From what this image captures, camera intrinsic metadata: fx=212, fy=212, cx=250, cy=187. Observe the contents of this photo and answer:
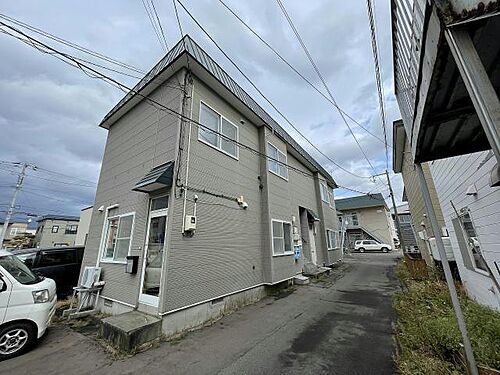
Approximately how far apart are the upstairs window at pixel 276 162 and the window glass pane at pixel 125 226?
5.29 metres

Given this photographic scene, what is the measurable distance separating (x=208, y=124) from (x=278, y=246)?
16.8ft

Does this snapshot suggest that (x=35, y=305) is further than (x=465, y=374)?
Yes

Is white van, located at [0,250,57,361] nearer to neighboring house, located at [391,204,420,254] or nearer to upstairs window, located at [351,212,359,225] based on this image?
neighboring house, located at [391,204,420,254]

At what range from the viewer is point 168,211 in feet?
16.1

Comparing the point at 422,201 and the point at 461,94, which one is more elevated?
the point at 422,201

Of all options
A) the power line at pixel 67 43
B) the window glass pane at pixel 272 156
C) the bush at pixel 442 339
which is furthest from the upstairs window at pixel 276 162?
the bush at pixel 442 339

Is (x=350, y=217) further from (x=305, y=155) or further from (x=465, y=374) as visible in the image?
(x=465, y=374)

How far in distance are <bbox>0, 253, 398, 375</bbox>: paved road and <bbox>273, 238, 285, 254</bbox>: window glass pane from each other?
246cm

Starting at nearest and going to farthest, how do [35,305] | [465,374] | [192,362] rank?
[465,374], [192,362], [35,305]

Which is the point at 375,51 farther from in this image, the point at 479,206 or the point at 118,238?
the point at 118,238

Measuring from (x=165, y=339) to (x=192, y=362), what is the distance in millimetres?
1104

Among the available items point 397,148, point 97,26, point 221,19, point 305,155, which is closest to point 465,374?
A: point 221,19

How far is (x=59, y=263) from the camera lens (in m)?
7.60

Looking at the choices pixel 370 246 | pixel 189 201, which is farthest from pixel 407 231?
pixel 189 201
